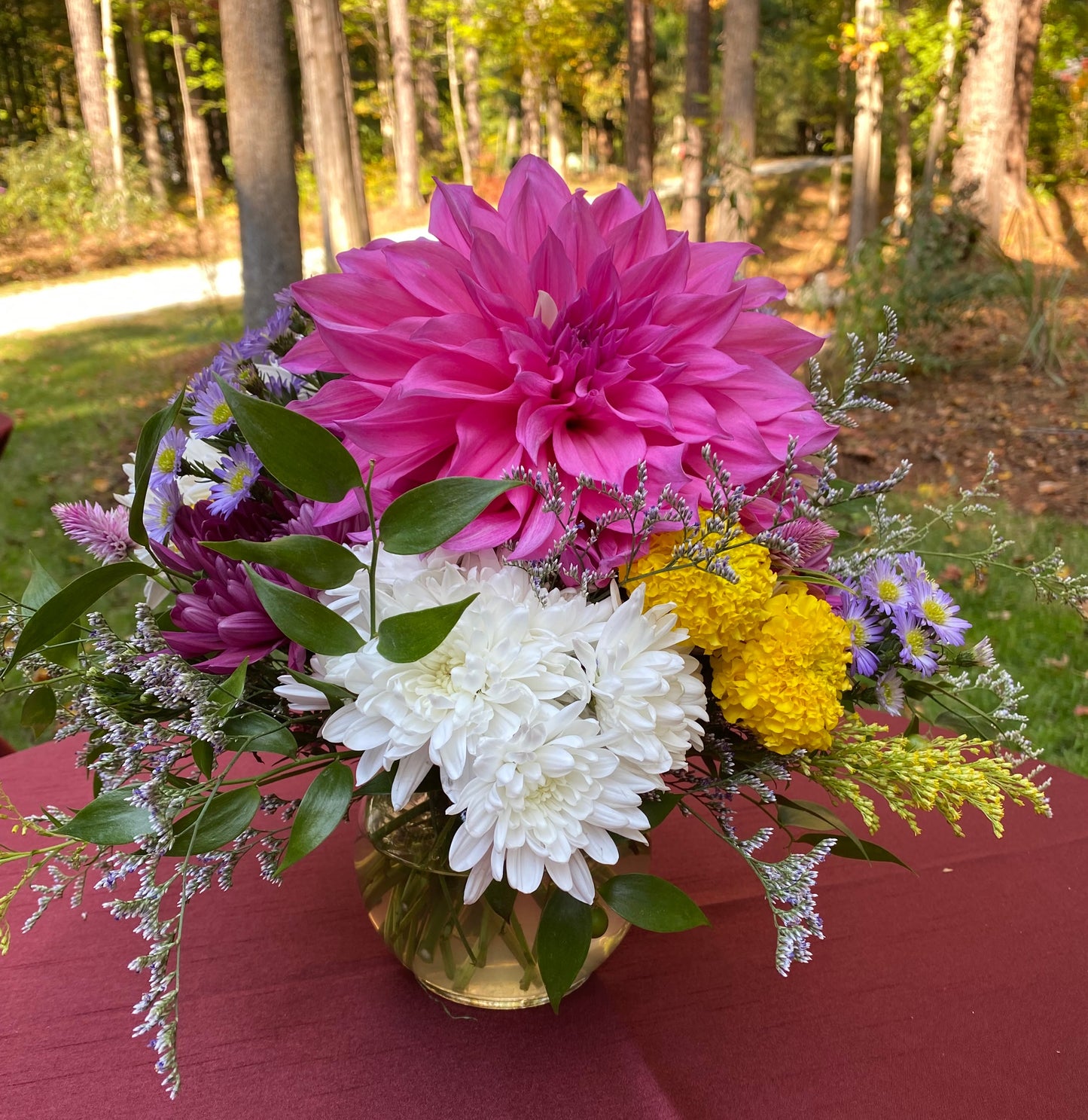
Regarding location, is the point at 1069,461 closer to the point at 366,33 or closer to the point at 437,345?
the point at 437,345

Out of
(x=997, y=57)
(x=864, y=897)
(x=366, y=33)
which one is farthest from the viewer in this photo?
(x=366, y=33)

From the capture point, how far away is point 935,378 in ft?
21.1

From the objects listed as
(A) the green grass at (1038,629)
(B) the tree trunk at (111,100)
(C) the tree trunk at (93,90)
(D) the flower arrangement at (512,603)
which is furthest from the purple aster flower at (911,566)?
(B) the tree trunk at (111,100)

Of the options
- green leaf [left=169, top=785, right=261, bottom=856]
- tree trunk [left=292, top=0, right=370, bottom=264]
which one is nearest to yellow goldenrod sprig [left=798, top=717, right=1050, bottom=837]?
green leaf [left=169, top=785, right=261, bottom=856]

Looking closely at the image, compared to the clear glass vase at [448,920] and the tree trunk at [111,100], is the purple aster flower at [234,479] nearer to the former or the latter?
the clear glass vase at [448,920]

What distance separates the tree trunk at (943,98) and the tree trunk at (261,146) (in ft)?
17.8

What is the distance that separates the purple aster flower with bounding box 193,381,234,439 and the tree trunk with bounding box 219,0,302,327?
4.02 metres

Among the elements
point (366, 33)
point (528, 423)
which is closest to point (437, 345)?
point (528, 423)

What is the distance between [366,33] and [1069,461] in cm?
1751

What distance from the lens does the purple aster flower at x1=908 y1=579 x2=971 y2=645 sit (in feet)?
2.62

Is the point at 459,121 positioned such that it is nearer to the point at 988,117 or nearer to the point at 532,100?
the point at 532,100

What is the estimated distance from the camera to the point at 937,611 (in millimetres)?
813

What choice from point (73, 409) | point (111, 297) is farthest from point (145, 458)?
point (111, 297)

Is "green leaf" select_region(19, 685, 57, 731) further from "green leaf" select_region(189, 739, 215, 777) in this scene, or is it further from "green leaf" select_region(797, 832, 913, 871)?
"green leaf" select_region(797, 832, 913, 871)
